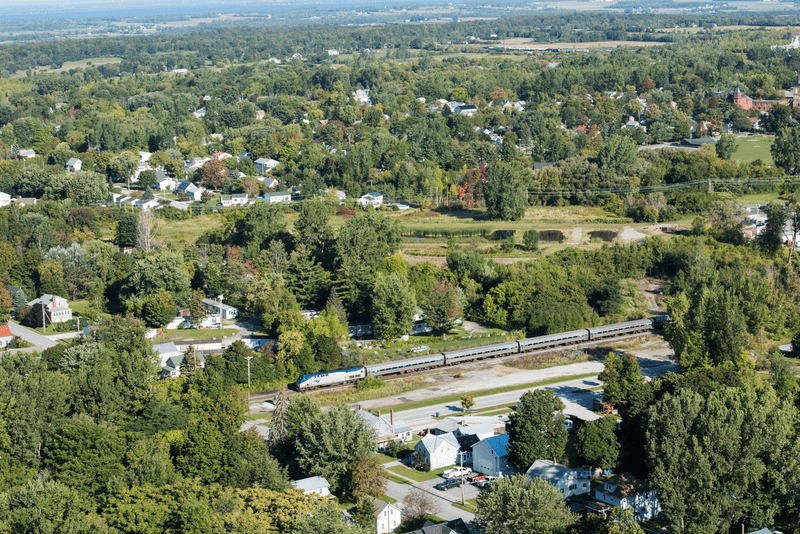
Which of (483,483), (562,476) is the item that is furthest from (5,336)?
(562,476)

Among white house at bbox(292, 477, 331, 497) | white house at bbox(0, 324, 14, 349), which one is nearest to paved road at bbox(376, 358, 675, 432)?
white house at bbox(292, 477, 331, 497)

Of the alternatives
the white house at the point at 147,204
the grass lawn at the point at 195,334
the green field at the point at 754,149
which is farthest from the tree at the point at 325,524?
the green field at the point at 754,149

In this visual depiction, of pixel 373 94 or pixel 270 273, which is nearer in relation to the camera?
pixel 270 273

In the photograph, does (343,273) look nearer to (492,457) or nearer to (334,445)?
(334,445)

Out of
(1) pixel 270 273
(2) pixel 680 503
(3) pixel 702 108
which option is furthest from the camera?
(3) pixel 702 108

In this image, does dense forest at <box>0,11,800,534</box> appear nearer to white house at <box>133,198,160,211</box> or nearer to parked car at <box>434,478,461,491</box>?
white house at <box>133,198,160,211</box>

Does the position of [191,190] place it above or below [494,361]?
above

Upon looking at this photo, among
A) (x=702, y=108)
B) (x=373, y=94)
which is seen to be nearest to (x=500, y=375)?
(x=702, y=108)

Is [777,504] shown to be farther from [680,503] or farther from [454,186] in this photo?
[454,186]
